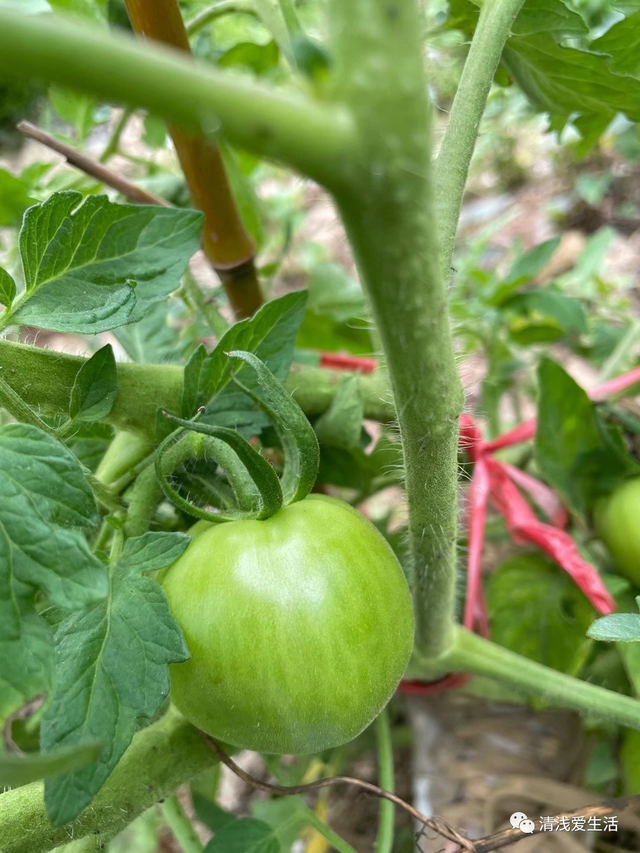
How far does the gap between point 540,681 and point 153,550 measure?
407 millimetres

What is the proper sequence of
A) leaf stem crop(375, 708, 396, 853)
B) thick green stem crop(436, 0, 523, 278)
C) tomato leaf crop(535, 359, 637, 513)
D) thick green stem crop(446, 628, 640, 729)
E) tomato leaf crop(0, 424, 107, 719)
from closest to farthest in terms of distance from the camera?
tomato leaf crop(0, 424, 107, 719) → thick green stem crop(436, 0, 523, 278) → thick green stem crop(446, 628, 640, 729) → leaf stem crop(375, 708, 396, 853) → tomato leaf crop(535, 359, 637, 513)

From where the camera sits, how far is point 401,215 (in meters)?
0.28

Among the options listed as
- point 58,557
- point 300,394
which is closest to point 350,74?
point 58,557

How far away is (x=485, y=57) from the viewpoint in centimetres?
56

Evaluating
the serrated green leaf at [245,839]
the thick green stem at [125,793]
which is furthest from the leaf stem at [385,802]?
the thick green stem at [125,793]

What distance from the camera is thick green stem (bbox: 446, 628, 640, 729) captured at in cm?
64

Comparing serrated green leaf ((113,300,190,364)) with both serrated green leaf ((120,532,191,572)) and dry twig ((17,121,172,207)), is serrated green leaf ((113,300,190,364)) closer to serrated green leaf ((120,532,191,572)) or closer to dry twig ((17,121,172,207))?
dry twig ((17,121,172,207))

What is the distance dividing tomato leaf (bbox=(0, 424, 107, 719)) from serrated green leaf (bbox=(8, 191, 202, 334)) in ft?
0.44

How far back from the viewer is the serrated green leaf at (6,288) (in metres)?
0.51

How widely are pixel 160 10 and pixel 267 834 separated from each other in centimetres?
79

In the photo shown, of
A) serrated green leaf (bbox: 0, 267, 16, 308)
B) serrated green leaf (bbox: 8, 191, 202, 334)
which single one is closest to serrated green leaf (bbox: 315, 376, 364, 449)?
serrated green leaf (bbox: 8, 191, 202, 334)

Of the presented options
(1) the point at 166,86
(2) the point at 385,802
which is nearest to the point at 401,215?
(1) the point at 166,86

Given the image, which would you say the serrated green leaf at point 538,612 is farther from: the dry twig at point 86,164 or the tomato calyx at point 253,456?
the dry twig at point 86,164

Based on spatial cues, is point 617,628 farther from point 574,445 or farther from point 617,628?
point 574,445
